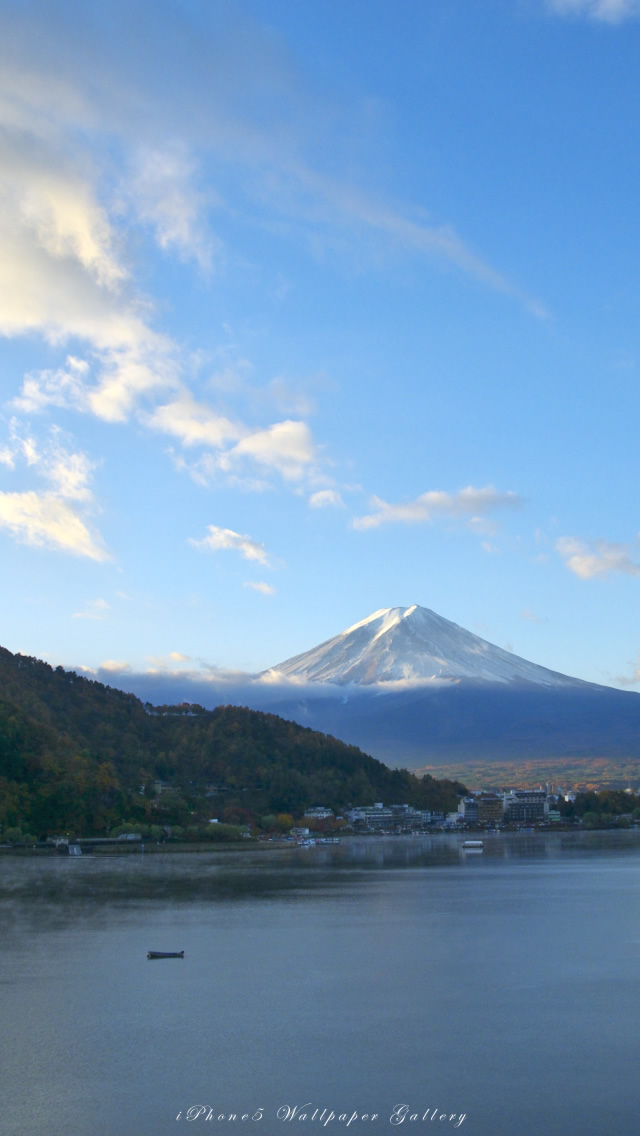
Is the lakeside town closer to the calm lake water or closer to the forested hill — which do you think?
the forested hill

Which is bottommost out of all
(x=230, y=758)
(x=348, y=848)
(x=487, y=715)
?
(x=348, y=848)

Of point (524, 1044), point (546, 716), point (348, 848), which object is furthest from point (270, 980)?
point (546, 716)

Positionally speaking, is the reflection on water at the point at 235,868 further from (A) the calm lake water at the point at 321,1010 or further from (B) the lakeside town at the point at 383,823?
(B) the lakeside town at the point at 383,823

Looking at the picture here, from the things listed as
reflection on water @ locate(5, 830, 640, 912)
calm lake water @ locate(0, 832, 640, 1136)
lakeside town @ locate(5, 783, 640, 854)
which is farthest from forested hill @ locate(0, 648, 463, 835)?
calm lake water @ locate(0, 832, 640, 1136)

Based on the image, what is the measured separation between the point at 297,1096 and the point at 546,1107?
247 cm

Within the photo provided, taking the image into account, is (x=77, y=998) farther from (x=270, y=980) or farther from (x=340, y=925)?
(x=340, y=925)

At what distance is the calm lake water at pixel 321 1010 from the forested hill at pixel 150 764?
21.9 m

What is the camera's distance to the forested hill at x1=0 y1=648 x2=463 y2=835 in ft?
160

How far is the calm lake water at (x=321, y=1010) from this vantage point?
9.96 metres

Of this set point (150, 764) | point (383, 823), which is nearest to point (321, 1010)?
point (150, 764)

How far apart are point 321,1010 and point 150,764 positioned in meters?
52.7

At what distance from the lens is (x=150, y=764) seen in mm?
65000

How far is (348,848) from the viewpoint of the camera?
51312 mm

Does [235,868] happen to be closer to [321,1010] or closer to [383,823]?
[321,1010]
